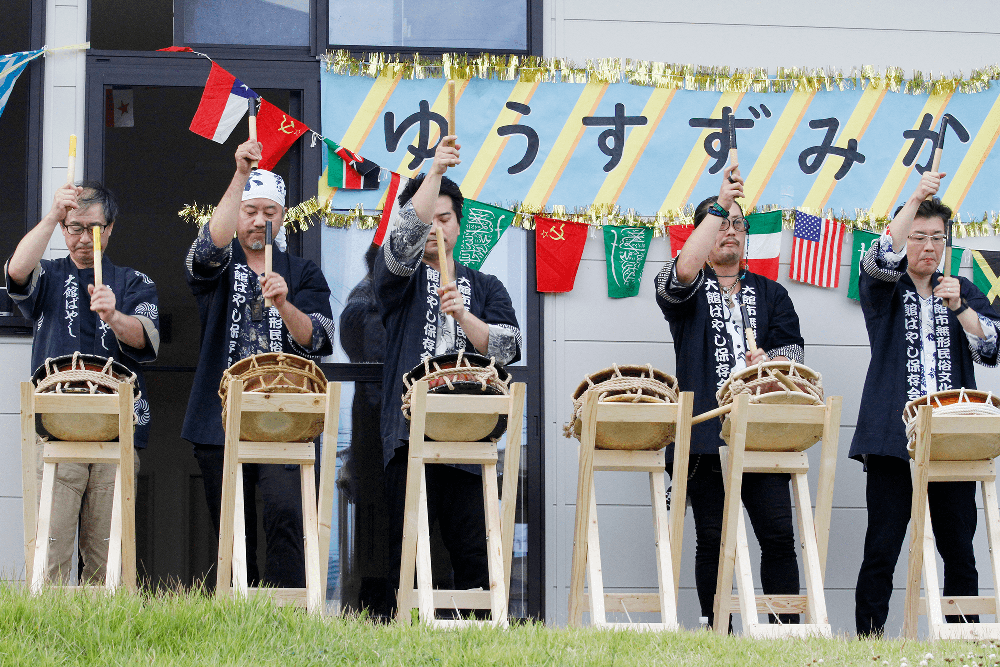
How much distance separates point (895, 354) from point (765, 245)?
0.81 m

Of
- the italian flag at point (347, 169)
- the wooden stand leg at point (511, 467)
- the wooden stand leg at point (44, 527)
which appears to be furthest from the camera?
the italian flag at point (347, 169)

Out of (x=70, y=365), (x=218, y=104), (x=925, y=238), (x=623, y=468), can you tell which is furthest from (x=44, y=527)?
(x=925, y=238)

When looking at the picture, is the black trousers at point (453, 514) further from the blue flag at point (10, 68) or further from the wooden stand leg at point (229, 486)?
the blue flag at point (10, 68)

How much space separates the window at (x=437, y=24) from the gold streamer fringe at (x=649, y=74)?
0.07 metres

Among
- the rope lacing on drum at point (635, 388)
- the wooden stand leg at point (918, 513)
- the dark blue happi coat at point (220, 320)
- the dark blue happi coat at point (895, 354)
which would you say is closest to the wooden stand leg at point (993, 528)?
the wooden stand leg at point (918, 513)

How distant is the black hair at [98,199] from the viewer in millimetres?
3891

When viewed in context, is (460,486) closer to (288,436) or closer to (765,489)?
(288,436)

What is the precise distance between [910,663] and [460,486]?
1.49m

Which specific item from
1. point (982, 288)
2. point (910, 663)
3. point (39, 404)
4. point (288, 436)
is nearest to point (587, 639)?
point (910, 663)

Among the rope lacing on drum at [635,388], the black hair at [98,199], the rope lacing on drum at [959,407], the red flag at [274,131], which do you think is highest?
the red flag at [274,131]

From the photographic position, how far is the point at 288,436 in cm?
343

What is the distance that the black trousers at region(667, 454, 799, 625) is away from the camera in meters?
3.69

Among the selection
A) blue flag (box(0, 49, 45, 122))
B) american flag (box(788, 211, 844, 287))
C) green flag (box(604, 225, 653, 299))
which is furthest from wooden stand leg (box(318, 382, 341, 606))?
american flag (box(788, 211, 844, 287))

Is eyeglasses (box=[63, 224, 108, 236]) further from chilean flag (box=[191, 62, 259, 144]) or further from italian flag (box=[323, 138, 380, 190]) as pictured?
italian flag (box=[323, 138, 380, 190])
